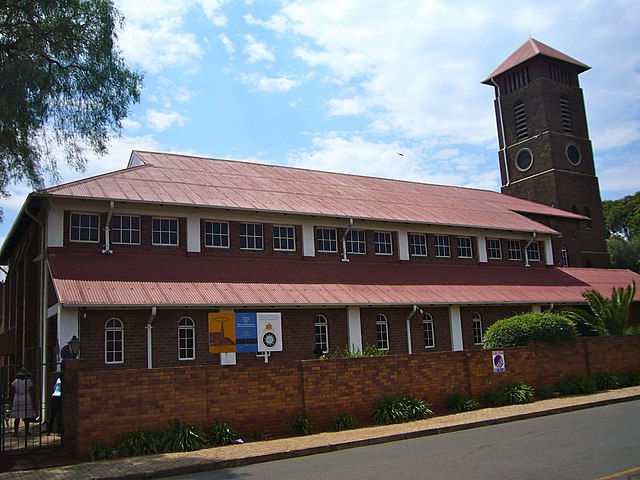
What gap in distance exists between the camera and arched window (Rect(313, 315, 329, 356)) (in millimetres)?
23219

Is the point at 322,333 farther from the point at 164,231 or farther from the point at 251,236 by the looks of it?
the point at 164,231

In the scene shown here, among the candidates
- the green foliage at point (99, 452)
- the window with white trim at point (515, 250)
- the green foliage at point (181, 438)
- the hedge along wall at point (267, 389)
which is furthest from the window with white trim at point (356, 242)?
the green foliage at point (99, 452)

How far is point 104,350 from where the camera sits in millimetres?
19359

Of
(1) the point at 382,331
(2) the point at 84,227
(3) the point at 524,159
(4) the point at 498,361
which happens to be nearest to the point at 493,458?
(4) the point at 498,361

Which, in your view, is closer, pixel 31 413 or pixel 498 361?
pixel 31 413

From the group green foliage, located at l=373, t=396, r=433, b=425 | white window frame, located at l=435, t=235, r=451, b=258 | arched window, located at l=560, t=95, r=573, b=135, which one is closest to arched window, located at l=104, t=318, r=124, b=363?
green foliage, located at l=373, t=396, r=433, b=425

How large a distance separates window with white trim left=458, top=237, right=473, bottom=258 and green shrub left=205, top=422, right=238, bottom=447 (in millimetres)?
18820

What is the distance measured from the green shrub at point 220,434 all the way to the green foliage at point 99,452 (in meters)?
1.97

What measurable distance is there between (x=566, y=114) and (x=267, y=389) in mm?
37394

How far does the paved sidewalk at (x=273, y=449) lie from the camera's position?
10828mm

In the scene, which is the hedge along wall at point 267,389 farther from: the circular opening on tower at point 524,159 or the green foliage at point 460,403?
the circular opening on tower at point 524,159

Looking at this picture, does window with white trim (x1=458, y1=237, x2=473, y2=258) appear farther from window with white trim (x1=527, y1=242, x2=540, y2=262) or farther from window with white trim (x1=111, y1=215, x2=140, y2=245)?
window with white trim (x1=111, y1=215, x2=140, y2=245)

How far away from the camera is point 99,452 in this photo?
12.1 m

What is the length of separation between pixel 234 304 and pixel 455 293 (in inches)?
396
